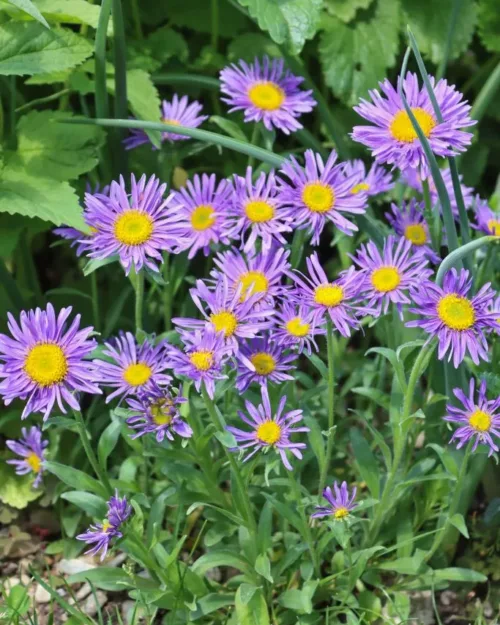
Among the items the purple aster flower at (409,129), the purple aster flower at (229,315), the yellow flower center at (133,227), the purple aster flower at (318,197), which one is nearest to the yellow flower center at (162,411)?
the purple aster flower at (229,315)

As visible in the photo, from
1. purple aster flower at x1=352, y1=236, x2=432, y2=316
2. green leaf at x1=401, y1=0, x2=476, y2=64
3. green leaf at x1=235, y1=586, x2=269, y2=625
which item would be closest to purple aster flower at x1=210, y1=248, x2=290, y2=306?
purple aster flower at x1=352, y1=236, x2=432, y2=316

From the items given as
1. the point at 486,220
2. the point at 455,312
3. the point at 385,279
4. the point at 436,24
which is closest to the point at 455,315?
the point at 455,312

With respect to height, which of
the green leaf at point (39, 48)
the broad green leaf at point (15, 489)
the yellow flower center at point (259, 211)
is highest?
the green leaf at point (39, 48)

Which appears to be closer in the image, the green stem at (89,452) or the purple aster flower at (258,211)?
the green stem at (89,452)

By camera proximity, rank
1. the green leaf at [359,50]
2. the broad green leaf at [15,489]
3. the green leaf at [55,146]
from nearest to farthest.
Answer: the green leaf at [55,146] < the broad green leaf at [15,489] < the green leaf at [359,50]

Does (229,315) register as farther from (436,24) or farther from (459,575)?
(436,24)

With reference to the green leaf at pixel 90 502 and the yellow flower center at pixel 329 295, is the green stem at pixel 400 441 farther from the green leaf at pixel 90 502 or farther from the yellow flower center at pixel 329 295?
the green leaf at pixel 90 502

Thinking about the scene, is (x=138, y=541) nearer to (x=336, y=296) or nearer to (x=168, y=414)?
(x=168, y=414)
